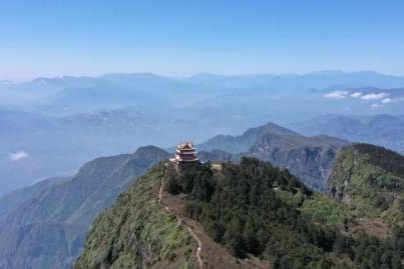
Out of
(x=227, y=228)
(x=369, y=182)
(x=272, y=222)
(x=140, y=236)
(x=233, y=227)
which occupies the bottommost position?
(x=369, y=182)

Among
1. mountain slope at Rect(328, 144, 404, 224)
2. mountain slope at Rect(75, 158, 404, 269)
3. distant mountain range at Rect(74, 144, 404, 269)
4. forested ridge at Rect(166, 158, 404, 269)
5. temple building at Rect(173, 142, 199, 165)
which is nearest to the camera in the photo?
mountain slope at Rect(75, 158, 404, 269)

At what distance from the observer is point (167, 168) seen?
353 ft

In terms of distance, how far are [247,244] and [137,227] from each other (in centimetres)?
2068

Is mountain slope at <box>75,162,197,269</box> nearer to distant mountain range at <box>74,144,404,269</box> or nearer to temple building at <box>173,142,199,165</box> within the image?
distant mountain range at <box>74,144,404,269</box>

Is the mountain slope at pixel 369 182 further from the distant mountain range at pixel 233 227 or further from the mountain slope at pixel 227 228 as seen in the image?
the mountain slope at pixel 227 228

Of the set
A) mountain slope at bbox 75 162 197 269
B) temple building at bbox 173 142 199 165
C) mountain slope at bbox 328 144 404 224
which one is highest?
temple building at bbox 173 142 199 165

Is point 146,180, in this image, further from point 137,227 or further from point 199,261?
point 199,261

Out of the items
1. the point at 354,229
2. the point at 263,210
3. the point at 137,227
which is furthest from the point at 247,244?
the point at 354,229

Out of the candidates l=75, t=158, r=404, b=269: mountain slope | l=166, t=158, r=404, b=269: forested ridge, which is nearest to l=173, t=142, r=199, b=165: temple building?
l=75, t=158, r=404, b=269: mountain slope

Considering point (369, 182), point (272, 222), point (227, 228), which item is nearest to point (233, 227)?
point (227, 228)

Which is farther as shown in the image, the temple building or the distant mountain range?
the temple building

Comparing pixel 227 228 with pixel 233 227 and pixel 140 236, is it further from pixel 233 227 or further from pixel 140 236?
pixel 140 236

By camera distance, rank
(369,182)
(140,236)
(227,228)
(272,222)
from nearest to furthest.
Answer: (227,228) → (272,222) → (140,236) → (369,182)

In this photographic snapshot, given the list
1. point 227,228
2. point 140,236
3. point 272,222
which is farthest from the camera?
point 140,236
